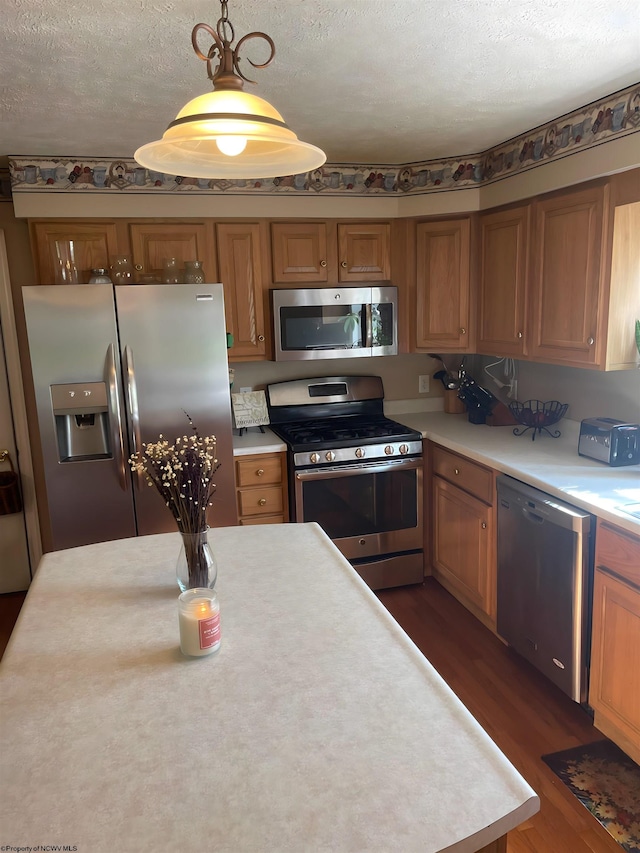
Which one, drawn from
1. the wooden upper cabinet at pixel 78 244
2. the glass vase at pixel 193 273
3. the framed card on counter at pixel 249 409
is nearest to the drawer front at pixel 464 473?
the framed card on counter at pixel 249 409

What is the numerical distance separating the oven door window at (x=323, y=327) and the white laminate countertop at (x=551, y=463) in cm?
63

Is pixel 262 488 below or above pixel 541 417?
below

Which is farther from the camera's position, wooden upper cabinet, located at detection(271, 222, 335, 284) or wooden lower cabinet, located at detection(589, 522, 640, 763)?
wooden upper cabinet, located at detection(271, 222, 335, 284)

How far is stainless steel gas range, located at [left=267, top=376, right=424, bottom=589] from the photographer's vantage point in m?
3.22

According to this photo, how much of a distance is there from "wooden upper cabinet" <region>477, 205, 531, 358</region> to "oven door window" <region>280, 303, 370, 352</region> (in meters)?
0.69

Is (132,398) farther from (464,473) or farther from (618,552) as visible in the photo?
(618,552)

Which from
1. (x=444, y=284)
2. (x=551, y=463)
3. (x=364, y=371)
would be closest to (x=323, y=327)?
(x=364, y=371)

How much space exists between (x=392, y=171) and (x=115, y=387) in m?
1.96

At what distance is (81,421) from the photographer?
2896 mm

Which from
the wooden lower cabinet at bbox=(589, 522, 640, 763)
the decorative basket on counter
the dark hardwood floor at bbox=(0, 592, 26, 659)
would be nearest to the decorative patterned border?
Answer: the decorative basket on counter

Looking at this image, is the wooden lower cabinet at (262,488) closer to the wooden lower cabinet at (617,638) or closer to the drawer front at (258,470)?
the drawer front at (258,470)

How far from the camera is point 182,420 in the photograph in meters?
2.99

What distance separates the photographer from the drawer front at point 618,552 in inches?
77.5

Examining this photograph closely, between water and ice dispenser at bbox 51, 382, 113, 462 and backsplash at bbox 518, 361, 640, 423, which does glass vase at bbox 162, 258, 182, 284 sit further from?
backsplash at bbox 518, 361, 640, 423
